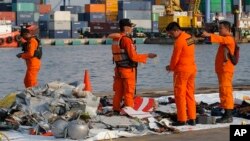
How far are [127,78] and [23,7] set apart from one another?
129443 millimetres

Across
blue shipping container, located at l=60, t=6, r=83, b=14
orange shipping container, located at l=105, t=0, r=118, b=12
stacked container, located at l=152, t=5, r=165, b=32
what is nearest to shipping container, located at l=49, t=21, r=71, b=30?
orange shipping container, located at l=105, t=0, r=118, b=12

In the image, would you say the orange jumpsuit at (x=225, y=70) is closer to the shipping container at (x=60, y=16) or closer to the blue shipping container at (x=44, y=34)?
the blue shipping container at (x=44, y=34)

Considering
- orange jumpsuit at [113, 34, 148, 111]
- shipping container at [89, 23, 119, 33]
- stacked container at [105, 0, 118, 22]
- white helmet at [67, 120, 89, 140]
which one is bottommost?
shipping container at [89, 23, 119, 33]

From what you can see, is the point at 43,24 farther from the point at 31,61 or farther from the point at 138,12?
the point at 31,61

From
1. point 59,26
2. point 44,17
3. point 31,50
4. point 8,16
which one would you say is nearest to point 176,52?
point 31,50

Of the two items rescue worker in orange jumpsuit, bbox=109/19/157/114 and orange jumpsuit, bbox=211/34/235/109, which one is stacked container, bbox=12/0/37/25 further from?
orange jumpsuit, bbox=211/34/235/109

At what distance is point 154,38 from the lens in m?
122

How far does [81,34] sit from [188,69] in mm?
129153

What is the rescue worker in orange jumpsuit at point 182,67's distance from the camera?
970 cm

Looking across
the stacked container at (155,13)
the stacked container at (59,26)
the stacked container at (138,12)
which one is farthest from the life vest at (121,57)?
the stacked container at (155,13)

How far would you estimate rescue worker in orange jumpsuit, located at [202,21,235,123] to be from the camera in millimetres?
9984

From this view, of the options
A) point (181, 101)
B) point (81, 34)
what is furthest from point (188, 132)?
point (81, 34)

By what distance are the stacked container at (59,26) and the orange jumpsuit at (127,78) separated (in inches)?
4872

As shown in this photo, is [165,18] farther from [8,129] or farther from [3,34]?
[8,129]
